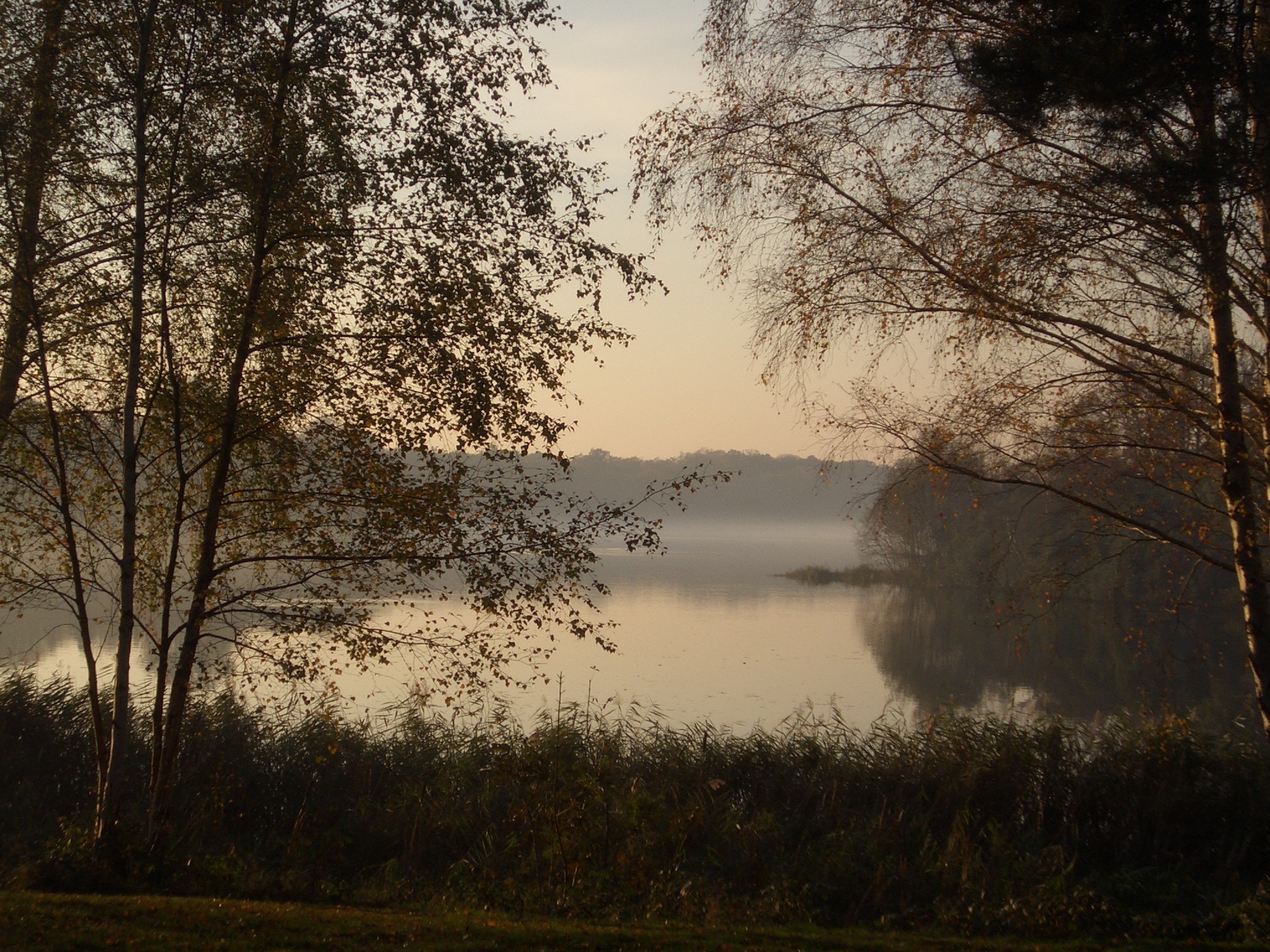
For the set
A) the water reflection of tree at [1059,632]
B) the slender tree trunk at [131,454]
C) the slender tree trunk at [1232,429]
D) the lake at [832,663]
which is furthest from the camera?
the lake at [832,663]

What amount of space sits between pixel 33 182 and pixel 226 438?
2343 mm

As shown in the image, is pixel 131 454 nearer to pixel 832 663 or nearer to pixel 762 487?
pixel 832 663

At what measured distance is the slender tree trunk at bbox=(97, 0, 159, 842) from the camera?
20.0 feet

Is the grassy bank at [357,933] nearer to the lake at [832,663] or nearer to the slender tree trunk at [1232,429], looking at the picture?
the slender tree trunk at [1232,429]

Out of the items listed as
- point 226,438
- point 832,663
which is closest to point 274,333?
point 226,438

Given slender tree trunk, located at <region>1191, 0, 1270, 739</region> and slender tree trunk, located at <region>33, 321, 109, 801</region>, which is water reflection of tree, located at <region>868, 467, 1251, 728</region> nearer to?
slender tree trunk, located at <region>1191, 0, 1270, 739</region>

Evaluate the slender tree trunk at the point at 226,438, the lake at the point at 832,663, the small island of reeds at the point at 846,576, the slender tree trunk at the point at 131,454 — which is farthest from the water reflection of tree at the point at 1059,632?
the small island of reeds at the point at 846,576

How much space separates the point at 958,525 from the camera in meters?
33.5

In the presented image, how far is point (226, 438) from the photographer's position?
6457mm

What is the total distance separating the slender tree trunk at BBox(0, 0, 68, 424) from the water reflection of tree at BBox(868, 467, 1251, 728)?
21.1ft

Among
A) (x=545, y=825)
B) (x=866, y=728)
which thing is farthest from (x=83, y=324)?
(x=866, y=728)

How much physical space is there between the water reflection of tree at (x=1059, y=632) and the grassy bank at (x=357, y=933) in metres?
2.91

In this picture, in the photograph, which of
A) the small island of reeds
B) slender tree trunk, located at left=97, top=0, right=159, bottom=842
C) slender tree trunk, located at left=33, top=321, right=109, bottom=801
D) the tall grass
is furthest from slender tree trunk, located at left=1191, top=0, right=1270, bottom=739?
the small island of reeds

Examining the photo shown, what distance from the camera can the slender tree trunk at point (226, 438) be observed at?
6.44 meters
